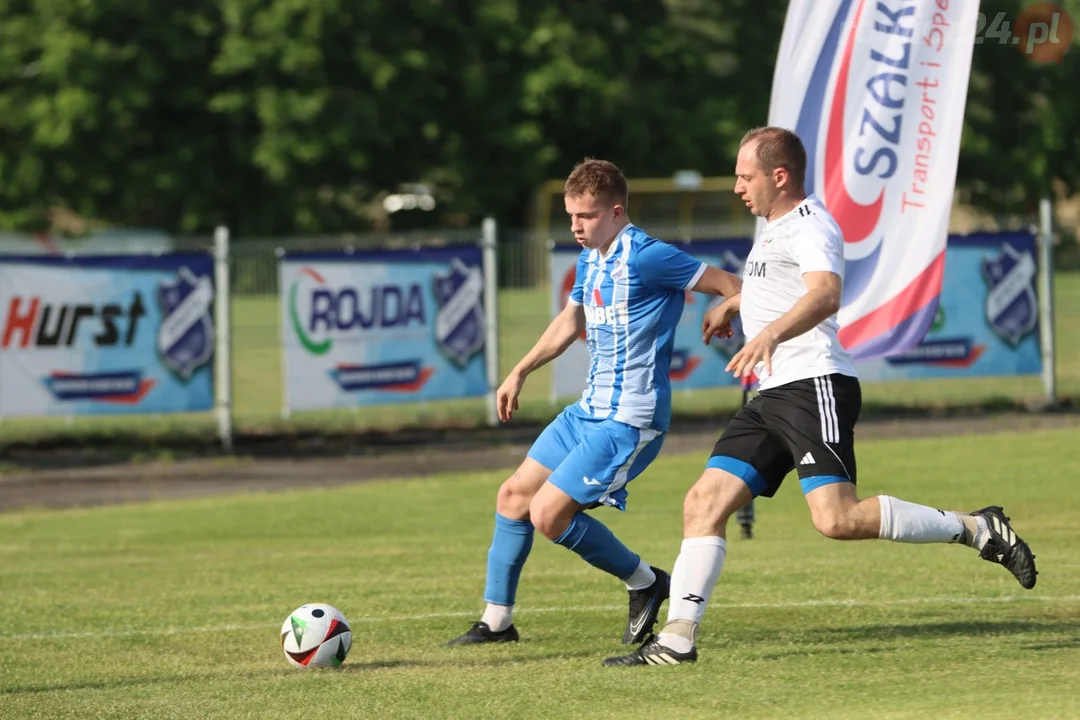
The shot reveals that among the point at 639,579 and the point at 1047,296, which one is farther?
the point at 1047,296

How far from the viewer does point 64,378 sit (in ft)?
54.4

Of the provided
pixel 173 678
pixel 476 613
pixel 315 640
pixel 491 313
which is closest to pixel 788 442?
pixel 315 640

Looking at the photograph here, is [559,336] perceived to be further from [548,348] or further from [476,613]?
[476,613]

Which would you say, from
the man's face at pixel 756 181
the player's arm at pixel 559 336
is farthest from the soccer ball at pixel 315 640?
the man's face at pixel 756 181

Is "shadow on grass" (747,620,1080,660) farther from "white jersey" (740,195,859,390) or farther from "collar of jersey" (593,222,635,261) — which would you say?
"collar of jersey" (593,222,635,261)

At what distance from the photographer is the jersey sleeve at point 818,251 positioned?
6152mm

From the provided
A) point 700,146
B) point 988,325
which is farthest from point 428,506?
point 700,146

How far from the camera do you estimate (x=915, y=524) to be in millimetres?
6418

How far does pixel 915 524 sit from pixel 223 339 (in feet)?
40.2

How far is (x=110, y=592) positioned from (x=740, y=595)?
3668mm

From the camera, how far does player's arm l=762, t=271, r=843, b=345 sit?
5.90m

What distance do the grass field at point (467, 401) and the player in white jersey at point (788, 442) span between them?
11.9 m

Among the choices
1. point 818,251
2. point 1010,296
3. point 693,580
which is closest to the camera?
point 818,251

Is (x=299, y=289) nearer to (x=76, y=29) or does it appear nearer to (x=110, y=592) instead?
(x=110, y=592)
